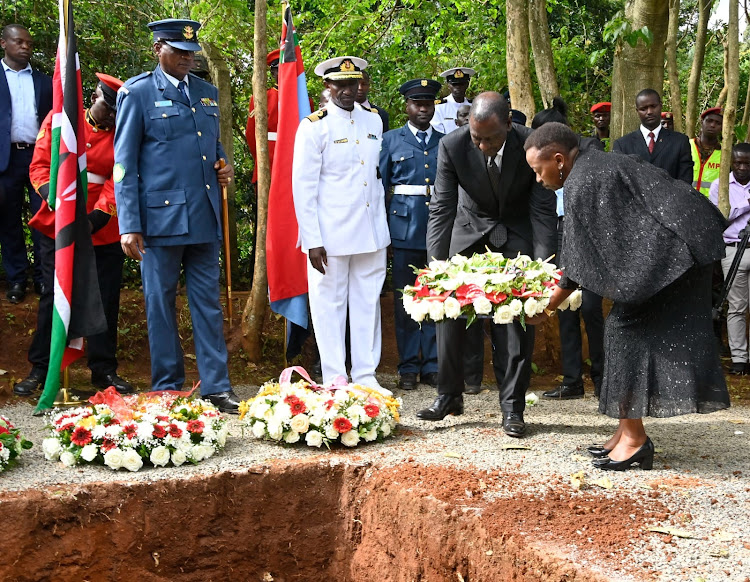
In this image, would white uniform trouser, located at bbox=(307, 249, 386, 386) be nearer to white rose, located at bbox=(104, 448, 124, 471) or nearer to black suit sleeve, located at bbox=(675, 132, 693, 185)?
white rose, located at bbox=(104, 448, 124, 471)

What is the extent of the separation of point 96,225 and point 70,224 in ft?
1.76

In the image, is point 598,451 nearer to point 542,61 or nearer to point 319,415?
point 319,415

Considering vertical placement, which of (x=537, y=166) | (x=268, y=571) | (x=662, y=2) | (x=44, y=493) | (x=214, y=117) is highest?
(x=662, y=2)

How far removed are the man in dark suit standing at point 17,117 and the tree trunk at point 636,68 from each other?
5269 millimetres

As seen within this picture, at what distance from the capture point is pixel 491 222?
608 cm

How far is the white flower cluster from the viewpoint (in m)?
5.43

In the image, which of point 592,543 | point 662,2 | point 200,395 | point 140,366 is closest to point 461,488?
point 592,543

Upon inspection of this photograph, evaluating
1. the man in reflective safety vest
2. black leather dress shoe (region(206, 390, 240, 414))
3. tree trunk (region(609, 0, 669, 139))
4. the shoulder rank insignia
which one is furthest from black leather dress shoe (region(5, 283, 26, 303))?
the man in reflective safety vest

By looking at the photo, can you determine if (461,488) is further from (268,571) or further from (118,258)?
(118,258)

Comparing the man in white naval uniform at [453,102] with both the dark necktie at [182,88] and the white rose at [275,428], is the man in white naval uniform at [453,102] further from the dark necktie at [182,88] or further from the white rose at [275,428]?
the white rose at [275,428]

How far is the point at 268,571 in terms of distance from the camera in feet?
16.9

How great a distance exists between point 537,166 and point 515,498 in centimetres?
174

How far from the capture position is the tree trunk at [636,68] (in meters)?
8.35

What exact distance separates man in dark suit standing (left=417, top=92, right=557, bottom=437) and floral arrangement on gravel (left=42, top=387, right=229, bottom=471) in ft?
5.32
